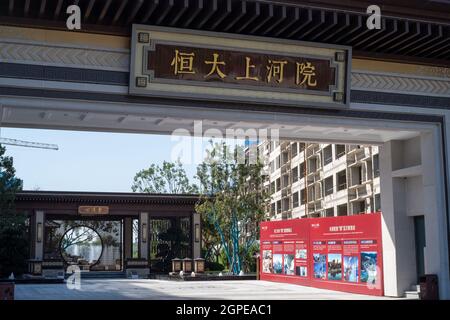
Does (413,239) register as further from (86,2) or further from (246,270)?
(246,270)

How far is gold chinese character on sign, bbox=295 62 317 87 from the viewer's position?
944 cm

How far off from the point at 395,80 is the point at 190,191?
77.7 ft

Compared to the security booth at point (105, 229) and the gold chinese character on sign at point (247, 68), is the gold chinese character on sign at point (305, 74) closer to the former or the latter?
the gold chinese character on sign at point (247, 68)

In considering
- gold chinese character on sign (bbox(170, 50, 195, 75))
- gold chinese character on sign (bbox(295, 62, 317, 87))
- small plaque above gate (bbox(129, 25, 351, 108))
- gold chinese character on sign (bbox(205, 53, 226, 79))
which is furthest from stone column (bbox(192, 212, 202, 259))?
gold chinese character on sign (bbox(170, 50, 195, 75))

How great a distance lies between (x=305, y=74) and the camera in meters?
9.47

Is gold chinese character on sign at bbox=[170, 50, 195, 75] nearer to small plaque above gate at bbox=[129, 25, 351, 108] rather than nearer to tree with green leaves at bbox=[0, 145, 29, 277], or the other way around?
small plaque above gate at bbox=[129, 25, 351, 108]

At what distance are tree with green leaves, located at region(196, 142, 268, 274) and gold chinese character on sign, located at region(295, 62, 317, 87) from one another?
14.7 m

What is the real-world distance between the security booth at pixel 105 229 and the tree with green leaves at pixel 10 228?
73 cm

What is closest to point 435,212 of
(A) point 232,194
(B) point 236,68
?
(B) point 236,68

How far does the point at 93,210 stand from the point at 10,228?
4378 millimetres

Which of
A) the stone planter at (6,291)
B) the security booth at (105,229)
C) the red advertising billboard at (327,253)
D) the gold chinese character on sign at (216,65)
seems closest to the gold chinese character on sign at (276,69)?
the gold chinese character on sign at (216,65)

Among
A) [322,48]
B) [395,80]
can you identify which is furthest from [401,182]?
[322,48]

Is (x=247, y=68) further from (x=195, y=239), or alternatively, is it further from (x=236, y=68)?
(x=195, y=239)

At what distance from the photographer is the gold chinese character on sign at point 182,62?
348 inches
